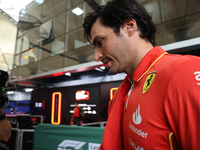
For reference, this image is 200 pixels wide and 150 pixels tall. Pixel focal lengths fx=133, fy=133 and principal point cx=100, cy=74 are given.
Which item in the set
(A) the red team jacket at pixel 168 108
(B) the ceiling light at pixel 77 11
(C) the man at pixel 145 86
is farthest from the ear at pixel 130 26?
(B) the ceiling light at pixel 77 11

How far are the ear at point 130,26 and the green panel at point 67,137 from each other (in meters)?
1.09

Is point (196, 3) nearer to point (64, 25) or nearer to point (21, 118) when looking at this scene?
point (64, 25)

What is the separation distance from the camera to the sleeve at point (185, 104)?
1.15 ft

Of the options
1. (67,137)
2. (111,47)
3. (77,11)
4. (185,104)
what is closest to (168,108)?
(185,104)

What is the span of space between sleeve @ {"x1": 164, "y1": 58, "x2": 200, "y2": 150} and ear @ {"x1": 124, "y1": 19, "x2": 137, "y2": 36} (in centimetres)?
42

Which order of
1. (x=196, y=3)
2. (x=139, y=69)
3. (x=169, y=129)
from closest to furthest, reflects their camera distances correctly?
1. (x=169, y=129)
2. (x=139, y=69)
3. (x=196, y=3)

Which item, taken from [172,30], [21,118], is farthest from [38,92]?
[172,30]

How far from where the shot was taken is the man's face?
75 cm

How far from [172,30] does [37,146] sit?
376 cm

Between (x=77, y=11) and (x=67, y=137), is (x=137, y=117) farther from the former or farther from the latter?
(x=77, y=11)

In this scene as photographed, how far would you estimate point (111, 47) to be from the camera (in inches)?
30.2

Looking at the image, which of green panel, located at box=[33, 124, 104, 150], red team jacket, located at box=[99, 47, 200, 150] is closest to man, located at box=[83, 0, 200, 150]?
red team jacket, located at box=[99, 47, 200, 150]

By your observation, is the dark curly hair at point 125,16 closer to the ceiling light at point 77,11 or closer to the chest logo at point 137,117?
the chest logo at point 137,117

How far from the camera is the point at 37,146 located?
177 cm
